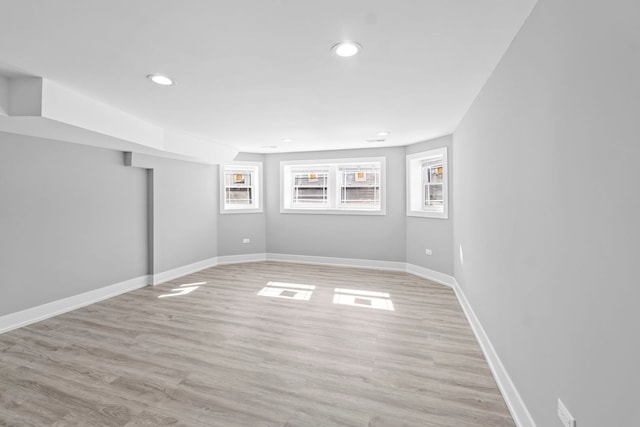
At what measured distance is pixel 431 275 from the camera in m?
5.05

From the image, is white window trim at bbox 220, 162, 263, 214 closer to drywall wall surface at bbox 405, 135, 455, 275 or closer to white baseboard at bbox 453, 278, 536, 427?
drywall wall surface at bbox 405, 135, 455, 275

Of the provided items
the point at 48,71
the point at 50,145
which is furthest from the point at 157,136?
the point at 48,71

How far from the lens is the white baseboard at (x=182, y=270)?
4.84m

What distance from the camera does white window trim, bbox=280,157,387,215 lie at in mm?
5777

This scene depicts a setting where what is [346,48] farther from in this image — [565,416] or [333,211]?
[333,211]

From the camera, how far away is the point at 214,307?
3.82 m

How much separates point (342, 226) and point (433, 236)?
1.78 metres

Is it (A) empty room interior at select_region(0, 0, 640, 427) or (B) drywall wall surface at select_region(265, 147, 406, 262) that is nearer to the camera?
(A) empty room interior at select_region(0, 0, 640, 427)

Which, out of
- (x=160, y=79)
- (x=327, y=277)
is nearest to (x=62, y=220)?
(x=160, y=79)

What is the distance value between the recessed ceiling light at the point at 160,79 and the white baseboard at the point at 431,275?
4.40 m

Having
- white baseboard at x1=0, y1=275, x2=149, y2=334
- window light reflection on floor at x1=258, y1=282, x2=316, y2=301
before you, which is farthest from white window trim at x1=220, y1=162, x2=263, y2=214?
white baseboard at x1=0, y1=275, x2=149, y2=334

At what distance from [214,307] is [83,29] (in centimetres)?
306

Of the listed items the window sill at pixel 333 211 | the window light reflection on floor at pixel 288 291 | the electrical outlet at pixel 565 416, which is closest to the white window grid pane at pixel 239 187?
the window sill at pixel 333 211

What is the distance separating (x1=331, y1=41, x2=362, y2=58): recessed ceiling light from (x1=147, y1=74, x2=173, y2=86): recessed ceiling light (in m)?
1.40
